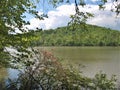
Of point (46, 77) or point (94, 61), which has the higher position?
point (46, 77)

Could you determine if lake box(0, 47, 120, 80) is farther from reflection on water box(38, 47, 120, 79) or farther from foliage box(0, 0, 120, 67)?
foliage box(0, 0, 120, 67)

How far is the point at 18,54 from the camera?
952 cm

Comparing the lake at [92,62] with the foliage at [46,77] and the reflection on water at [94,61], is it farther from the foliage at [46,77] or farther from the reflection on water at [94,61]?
the foliage at [46,77]

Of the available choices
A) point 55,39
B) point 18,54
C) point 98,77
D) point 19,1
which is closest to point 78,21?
point 19,1

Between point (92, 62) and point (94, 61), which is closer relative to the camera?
point (92, 62)

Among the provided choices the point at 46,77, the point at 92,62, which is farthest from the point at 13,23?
the point at 92,62

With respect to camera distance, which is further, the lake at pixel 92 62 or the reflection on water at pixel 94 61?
the reflection on water at pixel 94 61

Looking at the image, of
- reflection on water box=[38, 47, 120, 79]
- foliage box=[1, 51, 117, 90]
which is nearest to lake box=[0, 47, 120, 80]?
reflection on water box=[38, 47, 120, 79]

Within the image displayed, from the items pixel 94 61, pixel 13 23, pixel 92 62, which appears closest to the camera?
pixel 13 23

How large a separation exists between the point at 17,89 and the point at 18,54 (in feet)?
11.2

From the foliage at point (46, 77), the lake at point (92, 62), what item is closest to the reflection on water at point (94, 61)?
the lake at point (92, 62)

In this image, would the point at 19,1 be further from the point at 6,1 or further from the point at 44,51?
the point at 44,51

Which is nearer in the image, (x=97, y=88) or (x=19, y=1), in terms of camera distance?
(x=19, y=1)

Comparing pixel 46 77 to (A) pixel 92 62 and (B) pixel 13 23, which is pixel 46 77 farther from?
(A) pixel 92 62
